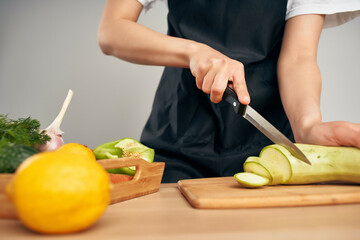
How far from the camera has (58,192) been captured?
1.27 ft

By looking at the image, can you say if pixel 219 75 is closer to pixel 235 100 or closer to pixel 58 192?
pixel 235 100

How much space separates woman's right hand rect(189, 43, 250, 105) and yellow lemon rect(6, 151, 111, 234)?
449 millimetres

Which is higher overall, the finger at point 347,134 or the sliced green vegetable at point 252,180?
the finger at point 347,134

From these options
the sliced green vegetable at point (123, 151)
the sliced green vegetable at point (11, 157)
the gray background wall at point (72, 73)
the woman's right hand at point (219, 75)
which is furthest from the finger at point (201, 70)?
the gray background wall at point (72, 73)

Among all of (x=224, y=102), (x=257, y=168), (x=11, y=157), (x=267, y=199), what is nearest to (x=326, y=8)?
(x=224, y=102)

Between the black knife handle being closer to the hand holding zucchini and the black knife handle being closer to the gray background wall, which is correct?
the hand holding zucchini

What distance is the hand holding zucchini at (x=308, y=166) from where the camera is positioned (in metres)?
0.79

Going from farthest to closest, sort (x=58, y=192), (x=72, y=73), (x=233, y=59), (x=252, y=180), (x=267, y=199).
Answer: (x=72, y=73), (x=233, y=59), (x=252, y=180), (x=267, y=199), (x=58, y=192)

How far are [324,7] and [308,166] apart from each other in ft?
2.26

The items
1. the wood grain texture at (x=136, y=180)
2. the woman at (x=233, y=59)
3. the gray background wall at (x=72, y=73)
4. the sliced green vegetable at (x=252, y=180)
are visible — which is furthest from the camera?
the gray background wall at (x=72, y=73)

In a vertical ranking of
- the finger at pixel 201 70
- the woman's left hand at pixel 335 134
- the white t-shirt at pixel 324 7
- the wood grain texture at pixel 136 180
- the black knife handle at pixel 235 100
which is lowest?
the wood grain texture at pixel 136 180

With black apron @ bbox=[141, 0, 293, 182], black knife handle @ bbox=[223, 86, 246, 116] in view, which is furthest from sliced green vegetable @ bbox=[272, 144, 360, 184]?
black apron @ bbox=[141, 0, 293, 182]

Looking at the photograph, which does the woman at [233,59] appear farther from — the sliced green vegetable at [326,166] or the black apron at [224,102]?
the sliced green vegetable at [326,166]

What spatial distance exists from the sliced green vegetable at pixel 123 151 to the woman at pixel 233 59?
0.80 feet
